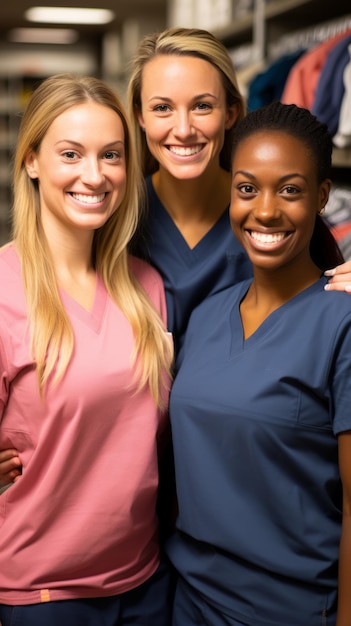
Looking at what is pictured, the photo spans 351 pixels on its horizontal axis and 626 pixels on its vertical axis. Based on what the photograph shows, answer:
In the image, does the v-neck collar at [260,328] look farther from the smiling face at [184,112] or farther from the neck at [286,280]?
the smiling face at [184,112]

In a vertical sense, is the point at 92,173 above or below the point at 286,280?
above

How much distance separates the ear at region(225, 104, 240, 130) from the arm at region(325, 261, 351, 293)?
1.88 ft

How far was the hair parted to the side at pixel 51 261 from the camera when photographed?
1384 mm

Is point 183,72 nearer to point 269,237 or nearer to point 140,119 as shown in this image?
point 140,119

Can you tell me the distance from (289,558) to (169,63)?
40.7 inches

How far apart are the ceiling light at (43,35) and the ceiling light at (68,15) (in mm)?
811

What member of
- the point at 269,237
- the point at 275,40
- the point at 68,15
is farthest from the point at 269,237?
the point at 68,15

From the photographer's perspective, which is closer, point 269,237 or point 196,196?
point 269,237

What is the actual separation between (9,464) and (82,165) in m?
0.57

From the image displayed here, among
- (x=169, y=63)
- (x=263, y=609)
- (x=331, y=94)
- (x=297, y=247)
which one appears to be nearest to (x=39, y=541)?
(x=263, y=609)

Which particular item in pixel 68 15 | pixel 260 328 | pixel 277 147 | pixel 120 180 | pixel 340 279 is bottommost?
pixel 68 15

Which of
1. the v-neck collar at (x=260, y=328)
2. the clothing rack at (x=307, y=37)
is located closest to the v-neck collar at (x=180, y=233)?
the v-neck collar at (x=260, y=328)

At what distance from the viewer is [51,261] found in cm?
148

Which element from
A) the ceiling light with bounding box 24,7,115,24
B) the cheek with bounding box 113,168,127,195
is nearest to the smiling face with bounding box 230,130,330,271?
the cheek with bounding box 113,168,127,195
